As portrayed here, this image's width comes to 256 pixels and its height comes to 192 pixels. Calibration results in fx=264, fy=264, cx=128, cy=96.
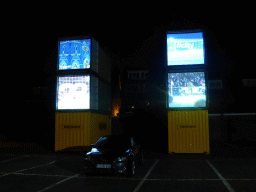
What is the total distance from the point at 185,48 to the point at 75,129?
8.60m

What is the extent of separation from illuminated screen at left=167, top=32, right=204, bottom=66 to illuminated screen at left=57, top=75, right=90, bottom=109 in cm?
562

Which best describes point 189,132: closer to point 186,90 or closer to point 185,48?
point 186,90

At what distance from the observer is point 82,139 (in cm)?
1678

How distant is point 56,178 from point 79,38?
1080 centimetres

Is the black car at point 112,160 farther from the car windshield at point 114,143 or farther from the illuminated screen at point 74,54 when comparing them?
the illuminated screen at point 74,54

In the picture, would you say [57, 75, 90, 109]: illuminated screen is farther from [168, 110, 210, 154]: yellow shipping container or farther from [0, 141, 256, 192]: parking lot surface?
[0, 141, 256, 192]: parking lot surface

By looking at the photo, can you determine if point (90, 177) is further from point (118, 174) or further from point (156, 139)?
point (156, 139)

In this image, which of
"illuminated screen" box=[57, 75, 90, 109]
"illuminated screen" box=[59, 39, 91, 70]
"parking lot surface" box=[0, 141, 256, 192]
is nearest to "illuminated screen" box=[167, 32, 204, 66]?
"illuminated screen" box=[59, 39, 91, 70]

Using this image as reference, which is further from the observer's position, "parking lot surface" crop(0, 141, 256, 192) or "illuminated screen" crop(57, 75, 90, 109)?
"illuminated screen" crop(57, 75, 90, 109)

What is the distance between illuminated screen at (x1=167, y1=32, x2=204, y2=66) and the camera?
52.9 ft

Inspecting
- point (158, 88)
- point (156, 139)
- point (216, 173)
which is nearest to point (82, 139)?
point (216, 173)

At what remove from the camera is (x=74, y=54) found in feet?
57.6

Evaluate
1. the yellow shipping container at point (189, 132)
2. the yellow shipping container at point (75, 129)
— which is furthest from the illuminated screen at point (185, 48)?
the yellow shipping container at point (75, 129)

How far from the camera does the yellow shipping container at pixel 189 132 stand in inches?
619
